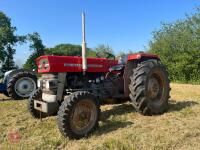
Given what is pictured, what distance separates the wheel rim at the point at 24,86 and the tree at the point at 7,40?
22.9 metres

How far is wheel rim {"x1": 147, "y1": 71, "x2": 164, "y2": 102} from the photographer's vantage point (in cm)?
663

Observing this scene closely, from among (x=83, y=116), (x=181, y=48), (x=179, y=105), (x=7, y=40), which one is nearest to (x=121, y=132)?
(x=83, y=116)

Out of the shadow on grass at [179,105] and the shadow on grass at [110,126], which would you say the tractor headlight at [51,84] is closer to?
the shadow on grass at [110,126]

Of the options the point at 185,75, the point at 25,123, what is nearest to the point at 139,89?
the point at 25,123

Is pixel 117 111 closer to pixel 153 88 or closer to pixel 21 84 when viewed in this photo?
pixel 153 88

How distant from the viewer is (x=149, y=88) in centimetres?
659

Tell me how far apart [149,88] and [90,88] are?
1.42m

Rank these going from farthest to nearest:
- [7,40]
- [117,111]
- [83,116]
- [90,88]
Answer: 1. [7,40]
2. [117,111]
3. [90,88]
4. [83,116]

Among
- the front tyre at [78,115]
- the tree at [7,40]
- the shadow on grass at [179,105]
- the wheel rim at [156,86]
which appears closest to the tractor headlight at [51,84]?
the front tyre at [78,115]

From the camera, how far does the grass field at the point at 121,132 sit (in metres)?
4.54

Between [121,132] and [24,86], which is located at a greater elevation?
[24,86]

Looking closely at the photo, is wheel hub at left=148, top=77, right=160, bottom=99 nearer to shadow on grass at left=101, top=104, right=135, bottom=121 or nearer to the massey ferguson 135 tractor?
the massey ferguson 135 tractor

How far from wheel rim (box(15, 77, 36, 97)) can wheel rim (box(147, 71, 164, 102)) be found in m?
5.41

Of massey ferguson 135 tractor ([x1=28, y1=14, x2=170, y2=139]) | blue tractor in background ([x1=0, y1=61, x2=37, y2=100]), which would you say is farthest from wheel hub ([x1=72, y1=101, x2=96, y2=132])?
blue tractor in background ([x1=0, y1=61, x2=37, y2=100])
